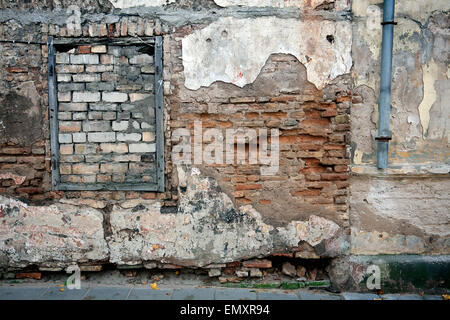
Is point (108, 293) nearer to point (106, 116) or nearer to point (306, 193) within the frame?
Answer: point (106, 116)

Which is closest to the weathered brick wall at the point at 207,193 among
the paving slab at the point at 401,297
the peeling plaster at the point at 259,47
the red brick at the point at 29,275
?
the red brick at the point at 29,275

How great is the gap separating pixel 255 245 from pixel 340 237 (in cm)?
83

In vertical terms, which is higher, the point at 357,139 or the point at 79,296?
the point at 357,139

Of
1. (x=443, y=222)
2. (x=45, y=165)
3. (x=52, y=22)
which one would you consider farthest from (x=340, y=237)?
A: (x=52, y=22)

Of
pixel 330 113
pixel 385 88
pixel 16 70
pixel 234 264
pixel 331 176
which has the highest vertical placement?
pixel 16 70

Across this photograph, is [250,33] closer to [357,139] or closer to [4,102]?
[357,139]

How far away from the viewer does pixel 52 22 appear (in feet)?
9.73

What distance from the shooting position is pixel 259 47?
2.94 meters

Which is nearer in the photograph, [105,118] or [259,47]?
[259,47]

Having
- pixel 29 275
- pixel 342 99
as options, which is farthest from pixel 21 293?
pixel 342 99

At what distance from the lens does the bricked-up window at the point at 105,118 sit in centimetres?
302

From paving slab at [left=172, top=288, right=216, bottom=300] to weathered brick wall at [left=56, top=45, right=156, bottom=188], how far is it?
3.62 ft

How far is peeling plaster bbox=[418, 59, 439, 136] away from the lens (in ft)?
9.82

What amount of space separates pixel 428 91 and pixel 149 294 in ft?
10.8
